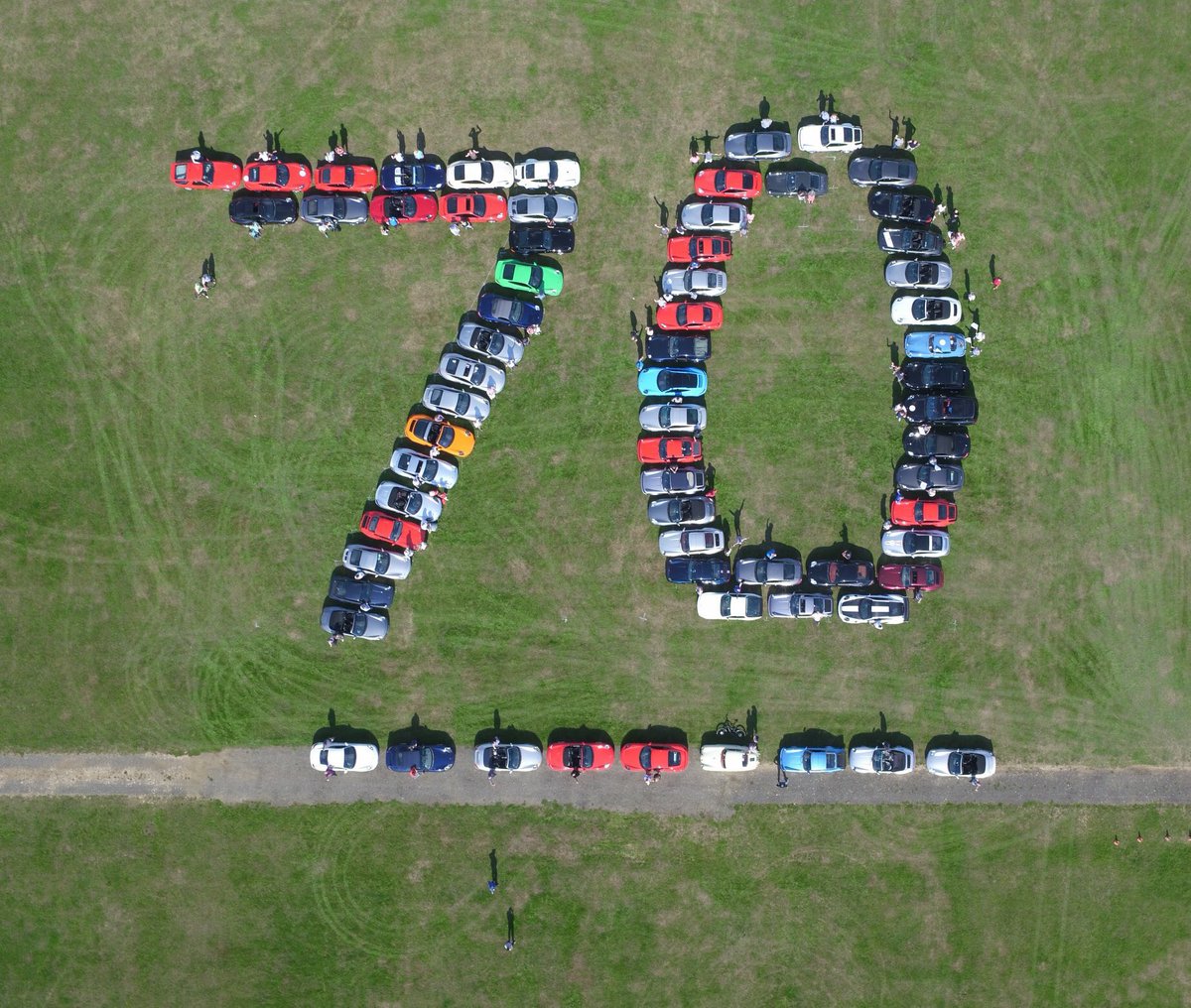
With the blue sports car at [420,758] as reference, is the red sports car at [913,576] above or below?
above

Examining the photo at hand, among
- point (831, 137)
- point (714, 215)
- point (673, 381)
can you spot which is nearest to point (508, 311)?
point (673, 381)

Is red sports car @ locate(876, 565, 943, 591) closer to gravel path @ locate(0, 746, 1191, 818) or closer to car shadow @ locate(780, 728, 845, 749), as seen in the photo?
car shadow @ locate(780, 728, 845, 749)

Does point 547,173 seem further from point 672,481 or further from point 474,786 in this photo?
point 474,786

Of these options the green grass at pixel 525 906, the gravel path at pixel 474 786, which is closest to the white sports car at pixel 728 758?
the gravel path at pixel 474 786

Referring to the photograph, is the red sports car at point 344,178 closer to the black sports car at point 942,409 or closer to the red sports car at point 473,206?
the red sports car at point 473,206

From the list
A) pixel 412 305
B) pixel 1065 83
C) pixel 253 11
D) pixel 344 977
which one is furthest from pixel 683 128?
pixel 344 977

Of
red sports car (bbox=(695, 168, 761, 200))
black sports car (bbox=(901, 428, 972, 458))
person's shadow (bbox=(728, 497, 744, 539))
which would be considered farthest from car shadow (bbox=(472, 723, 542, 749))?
red sports car (bbox=(695, 168, 761, 200))
